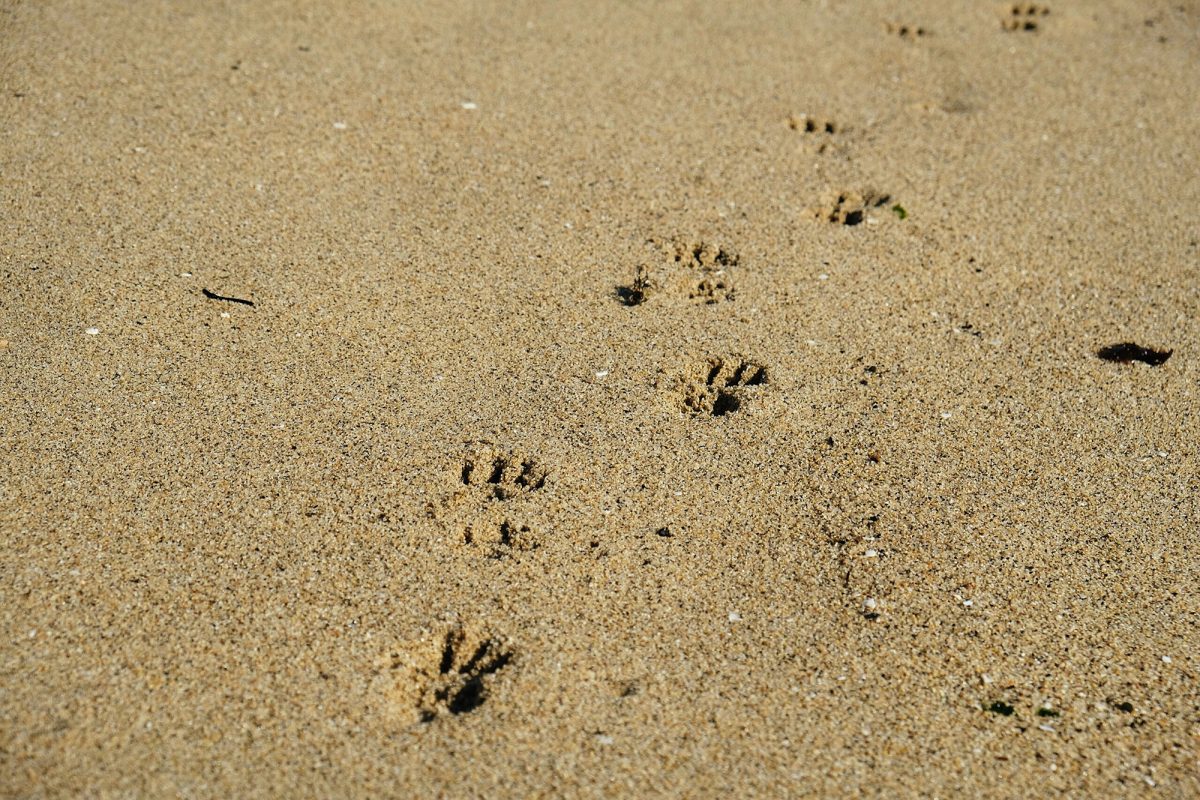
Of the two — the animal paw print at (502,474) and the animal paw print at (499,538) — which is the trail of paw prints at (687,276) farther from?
the animal paw print at (499,538)

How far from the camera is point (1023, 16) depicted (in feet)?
18.0

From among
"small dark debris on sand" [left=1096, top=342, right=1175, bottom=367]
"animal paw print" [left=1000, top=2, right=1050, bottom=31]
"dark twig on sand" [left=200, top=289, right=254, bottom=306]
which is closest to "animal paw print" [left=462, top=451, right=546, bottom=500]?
"dark twig on sand" [left=200, top=289, right=254, bottom=306]

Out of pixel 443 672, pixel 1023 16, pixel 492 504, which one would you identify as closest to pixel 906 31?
pixel 1023 16

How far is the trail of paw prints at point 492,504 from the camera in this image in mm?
2648

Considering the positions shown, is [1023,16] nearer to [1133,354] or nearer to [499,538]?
[1133,354]

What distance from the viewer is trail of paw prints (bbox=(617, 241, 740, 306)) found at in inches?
138

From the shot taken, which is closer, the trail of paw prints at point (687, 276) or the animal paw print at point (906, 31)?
the trail of paw prints at point (687, 276)

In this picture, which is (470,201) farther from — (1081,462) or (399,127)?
(1081,462)

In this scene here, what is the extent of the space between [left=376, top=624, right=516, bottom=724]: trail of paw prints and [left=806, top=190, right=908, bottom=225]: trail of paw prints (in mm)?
2227

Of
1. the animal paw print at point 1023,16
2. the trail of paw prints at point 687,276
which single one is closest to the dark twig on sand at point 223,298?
the trail of paw prints at point 687,276

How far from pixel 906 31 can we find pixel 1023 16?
2.41 feet

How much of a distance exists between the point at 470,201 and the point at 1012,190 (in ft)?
6.90

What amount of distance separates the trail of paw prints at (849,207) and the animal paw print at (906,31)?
156cm

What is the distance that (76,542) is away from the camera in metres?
2.57
